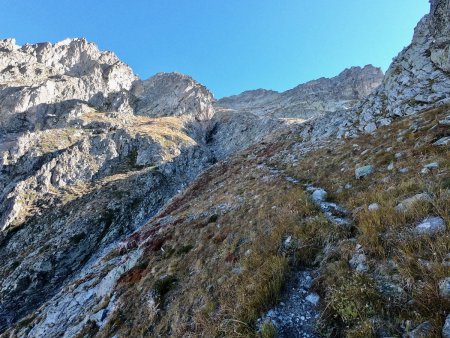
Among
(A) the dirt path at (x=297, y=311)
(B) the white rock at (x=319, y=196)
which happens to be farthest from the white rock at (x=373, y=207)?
(B) the white rock at (x=319, y=196)

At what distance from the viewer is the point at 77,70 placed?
129m

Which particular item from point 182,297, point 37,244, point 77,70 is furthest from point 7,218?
point 77,70

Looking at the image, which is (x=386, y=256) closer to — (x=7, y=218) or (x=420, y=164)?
(x=420, y=164)

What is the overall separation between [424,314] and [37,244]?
1703 inches

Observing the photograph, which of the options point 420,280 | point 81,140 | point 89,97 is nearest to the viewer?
point 420,280

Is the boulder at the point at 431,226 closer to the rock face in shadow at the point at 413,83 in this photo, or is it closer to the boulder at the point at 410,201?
the boulder at the point at 410,201

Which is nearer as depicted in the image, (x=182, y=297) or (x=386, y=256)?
(x=386, y=256)

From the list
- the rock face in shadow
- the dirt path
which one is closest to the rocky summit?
the dirt path

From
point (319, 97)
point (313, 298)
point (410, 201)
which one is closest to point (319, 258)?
point (313, 298)

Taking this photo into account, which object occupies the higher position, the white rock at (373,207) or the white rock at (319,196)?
the white rock at (373,207)

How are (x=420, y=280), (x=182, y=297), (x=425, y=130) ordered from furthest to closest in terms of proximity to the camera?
1. (x=425, y=130)
2. (x=182, y=297)
3. (x=420, y=280)

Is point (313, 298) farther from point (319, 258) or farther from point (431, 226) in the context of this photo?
point (431, 226)

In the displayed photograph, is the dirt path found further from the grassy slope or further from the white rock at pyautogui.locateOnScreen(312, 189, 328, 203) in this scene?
the white rock at pyautogui.locateOnScreen(312, 189, 328, 203)

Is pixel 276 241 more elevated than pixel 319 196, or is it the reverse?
pixel 319 196
